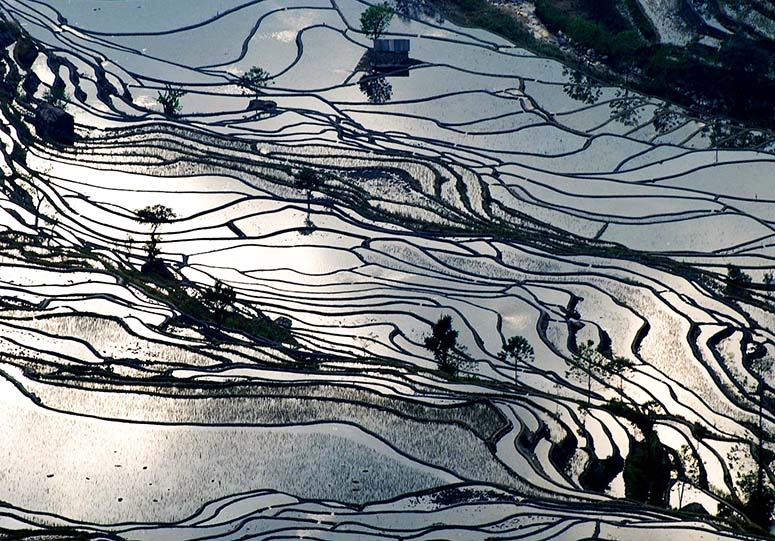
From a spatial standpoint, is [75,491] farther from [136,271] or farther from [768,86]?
[768,86]

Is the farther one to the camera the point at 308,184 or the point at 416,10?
the point at 416,10

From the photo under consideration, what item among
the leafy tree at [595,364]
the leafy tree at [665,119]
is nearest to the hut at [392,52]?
the leafy tree at [665,119]

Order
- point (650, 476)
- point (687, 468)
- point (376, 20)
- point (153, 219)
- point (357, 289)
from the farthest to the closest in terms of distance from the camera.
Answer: point (376, 20), point (153, 219), point (357, 289), point (687, 468), point (650, 476)

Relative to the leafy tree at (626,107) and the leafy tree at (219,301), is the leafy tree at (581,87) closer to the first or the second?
the leafy tree at (626,107)

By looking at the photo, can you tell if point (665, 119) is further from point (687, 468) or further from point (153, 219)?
point (687, 468)

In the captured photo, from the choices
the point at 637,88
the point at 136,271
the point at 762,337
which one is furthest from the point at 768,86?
the point at 136,271

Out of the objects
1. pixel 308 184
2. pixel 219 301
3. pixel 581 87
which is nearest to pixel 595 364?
pixel 219 301
